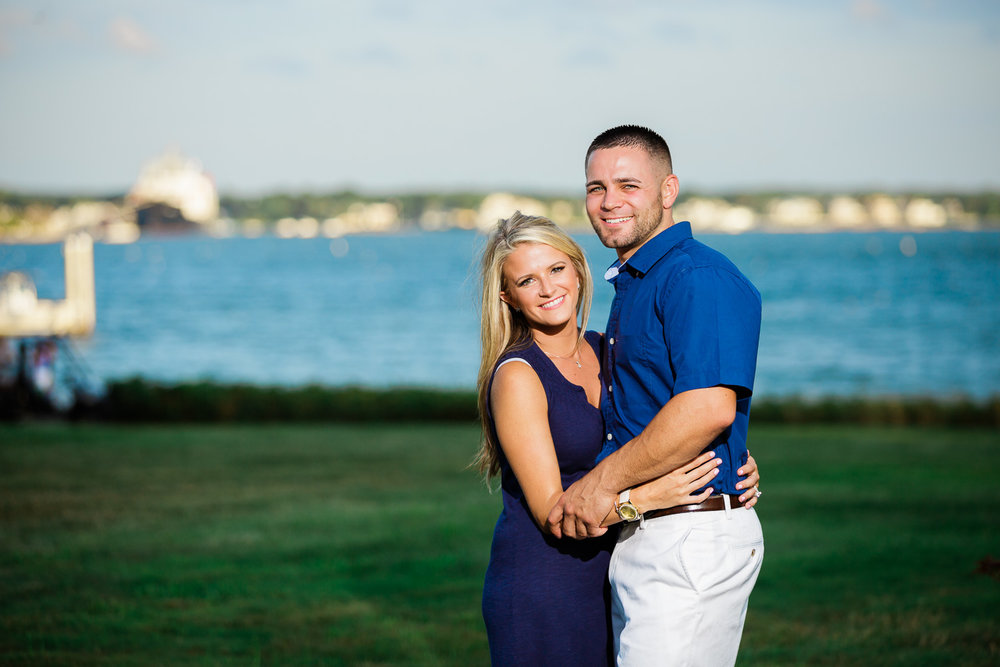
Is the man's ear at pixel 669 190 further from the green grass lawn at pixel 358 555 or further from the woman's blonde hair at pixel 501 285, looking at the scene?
the green grass lawn at pixel 358 555

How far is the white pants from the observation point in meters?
3.21

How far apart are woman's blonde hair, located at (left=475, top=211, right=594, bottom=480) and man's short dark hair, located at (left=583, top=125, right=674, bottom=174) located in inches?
16.6

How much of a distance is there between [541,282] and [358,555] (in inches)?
205

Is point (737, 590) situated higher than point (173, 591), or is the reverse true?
point (737, 590)

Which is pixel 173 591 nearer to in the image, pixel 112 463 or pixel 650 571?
pixel 650 571

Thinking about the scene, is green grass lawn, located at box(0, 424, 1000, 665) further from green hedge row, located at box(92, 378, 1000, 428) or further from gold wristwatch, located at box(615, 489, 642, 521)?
green hedge row, located at box(92, 378, 1000, 428)

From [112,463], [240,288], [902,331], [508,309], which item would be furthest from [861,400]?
[240,288]

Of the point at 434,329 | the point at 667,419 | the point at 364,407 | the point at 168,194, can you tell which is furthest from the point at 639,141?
the point at 168,194

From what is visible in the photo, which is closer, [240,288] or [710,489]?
[710,489]

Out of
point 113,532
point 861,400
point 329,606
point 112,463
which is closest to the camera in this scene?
point 329,606

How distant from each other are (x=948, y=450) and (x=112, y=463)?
37.1 ft

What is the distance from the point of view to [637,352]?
11.1ft

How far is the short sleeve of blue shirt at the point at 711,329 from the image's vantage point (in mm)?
3113

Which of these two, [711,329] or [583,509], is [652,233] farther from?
[583,509]
